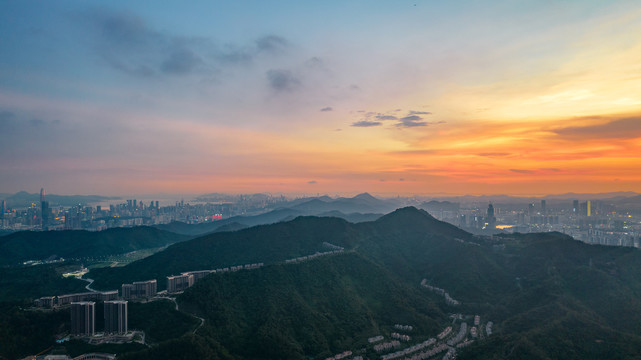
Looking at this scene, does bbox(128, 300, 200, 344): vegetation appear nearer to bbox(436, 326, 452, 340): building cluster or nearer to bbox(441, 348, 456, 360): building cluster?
bbox(441, 348, 456, 360): building cluster

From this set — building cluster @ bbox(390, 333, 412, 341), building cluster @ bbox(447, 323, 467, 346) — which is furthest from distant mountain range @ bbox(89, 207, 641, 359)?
building cluster @ bbox(447, 323, 467, 346)

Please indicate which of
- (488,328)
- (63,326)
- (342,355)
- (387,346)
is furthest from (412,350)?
(63,326)

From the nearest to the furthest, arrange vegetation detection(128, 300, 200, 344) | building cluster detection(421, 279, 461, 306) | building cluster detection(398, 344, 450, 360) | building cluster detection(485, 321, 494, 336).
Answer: vegetation detection(128, 300, 200, 344), building cluster detection(398, 344, 450, 360), building cluster detection(485, 321, 494, 336), building cluster detection(421, 279, 461, 306)

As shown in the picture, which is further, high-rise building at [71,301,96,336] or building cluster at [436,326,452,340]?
building cluster at [436,326,452,340]

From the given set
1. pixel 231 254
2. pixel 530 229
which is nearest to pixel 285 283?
pixel 231 254

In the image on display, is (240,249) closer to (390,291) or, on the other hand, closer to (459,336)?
(390,291)

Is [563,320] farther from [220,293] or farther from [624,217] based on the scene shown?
[624,217]
